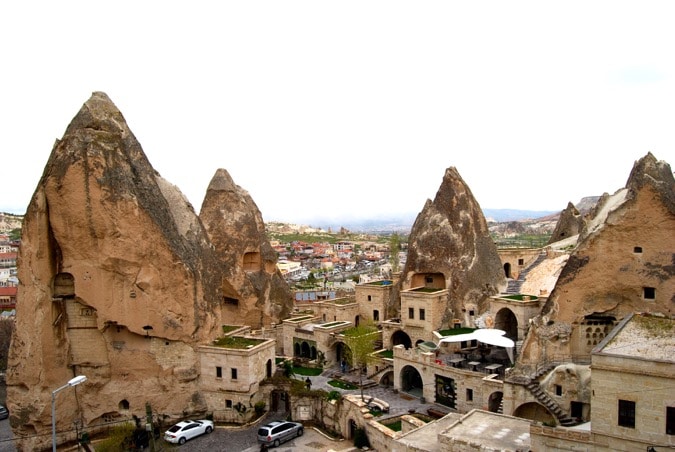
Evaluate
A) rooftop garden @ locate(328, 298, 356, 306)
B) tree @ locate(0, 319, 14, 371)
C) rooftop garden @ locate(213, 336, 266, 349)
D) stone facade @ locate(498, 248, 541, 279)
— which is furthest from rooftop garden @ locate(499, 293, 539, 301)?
tree @ locate(0, 319, 14, 371)

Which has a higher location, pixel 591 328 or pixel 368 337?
pixel 591 328

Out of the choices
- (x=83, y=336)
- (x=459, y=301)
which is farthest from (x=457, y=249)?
(x=83, y=336)

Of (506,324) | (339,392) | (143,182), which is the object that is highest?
(143,182)

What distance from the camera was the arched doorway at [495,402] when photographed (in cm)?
3127

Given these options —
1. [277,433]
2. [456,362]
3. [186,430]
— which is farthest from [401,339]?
[186,430]

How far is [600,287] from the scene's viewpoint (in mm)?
29453

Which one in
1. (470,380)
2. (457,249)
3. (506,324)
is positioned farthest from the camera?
(457,249)

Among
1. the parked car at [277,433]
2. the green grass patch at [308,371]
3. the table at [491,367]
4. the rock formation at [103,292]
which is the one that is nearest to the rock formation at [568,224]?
the table at [491,367]

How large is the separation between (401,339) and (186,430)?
62.5 feet

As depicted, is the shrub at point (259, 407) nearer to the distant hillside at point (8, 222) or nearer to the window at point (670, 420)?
the window at point (670, 420)

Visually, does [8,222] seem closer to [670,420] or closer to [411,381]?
[411,381]

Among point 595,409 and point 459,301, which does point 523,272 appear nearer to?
point 459,301

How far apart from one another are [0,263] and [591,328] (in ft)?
331

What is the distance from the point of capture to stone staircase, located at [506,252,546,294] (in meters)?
45.5
